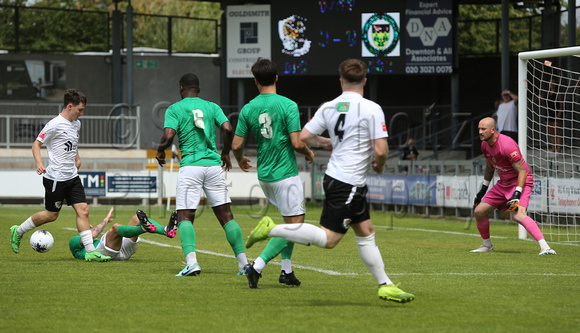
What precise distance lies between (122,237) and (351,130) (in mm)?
4352

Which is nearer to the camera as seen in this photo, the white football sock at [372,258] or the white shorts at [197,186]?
the white football sock at [372,258]

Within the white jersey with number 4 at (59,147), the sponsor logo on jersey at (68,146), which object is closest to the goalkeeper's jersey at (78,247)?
the white jersey with number 4 at (59,147)

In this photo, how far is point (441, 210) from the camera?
21609 millimetres

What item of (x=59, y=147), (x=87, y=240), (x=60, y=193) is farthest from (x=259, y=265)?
(x=59, y=147)

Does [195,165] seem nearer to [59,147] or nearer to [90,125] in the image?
[59,147]

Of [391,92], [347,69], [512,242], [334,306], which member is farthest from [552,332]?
[391,92]

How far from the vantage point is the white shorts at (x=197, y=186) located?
8.78m

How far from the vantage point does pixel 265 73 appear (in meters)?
8.17

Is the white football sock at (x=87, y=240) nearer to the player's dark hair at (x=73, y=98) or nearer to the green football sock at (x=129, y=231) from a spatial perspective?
the green football sock at (x=129, y=231)

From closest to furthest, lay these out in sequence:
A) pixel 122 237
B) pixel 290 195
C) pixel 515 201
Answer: pixel 290 195 < pixel 122 237 < pixel 515 201

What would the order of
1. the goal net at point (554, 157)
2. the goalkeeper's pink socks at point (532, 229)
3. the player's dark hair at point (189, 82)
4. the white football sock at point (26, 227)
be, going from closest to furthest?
the player's dark hair at point (189, 82) < the white football sock at point (26, 227) < the goalkeeper's pink socks at point (532, 229) < the goal net at point (554, 157)

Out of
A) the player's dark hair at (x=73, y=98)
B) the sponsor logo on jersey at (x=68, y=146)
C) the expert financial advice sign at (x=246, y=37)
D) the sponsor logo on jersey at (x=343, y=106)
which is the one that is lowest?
the sponsor logo on jersey at (x=68, y=146)

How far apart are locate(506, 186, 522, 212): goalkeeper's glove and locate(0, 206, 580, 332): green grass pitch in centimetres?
68

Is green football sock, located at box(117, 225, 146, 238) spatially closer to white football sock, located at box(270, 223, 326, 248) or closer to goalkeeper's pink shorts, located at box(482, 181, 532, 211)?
white football sock, located at box(270, 223, 326, 248)
